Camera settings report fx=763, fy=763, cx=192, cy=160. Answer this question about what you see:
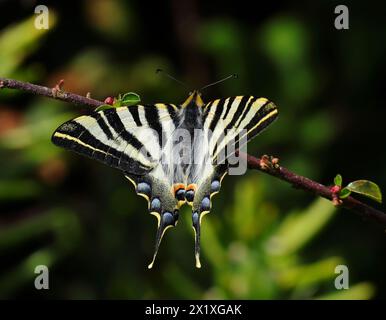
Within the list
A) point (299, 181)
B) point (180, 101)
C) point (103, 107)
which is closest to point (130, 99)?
point (103, 107)

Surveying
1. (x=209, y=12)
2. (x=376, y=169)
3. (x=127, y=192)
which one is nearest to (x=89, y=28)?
(x=209, y=12)

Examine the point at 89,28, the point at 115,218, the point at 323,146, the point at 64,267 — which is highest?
the point at 89,28

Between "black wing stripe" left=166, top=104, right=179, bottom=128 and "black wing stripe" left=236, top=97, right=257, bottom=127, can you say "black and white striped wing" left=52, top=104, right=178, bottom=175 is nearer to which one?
"black wing stripe" left=166, top=104, right=179, bottom=128

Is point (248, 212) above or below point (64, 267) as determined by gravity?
above

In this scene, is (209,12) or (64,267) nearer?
(64,267)

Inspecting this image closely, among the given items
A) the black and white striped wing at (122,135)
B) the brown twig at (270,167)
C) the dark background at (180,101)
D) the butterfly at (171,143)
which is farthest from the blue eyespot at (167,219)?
the dark background at (180,101)

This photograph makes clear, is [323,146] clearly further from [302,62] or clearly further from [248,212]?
[248,212]

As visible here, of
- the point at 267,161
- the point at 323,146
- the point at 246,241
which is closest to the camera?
the point at 267,161

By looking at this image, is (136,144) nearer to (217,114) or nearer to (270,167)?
(217,114)

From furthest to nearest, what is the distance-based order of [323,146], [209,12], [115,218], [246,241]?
[209,12]
[323,146]
[115,218]
[246,241]
